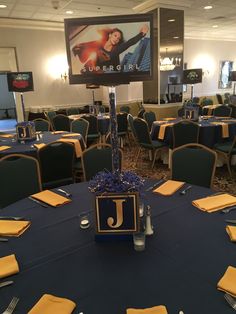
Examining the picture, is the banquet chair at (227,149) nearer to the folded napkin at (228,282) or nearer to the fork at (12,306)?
the folded napkin at (228,282)

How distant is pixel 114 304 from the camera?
0.94 meters

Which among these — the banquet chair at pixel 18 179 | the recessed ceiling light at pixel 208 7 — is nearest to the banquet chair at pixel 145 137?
the banquet chair at pixel 18 179

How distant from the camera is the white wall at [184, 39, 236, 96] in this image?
35.4 feet

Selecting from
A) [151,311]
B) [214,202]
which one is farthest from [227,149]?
[151,311]

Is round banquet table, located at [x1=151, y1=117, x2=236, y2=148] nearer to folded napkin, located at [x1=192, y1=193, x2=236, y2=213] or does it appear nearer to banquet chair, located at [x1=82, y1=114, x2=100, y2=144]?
banquet chair, located at [x1=82, y1=114, x2=100, y2=144]

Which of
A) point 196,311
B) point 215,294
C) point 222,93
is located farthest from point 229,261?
point 222,93

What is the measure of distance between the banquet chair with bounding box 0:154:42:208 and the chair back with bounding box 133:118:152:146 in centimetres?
243

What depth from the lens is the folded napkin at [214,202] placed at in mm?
1585

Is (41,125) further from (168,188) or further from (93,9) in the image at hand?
(168,188)

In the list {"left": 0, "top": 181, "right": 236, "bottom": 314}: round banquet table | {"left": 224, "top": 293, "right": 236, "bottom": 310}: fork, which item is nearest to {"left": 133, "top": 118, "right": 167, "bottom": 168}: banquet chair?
{"left": 0, "top": 181, "right": 236, "bottom": 314}: round banquet table

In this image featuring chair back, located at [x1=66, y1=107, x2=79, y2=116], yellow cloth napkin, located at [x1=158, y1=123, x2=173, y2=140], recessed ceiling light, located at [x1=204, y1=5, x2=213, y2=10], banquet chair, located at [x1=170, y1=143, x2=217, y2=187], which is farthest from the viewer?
chair back, located at [x1=66, y1=107, x2=79, y2=116]

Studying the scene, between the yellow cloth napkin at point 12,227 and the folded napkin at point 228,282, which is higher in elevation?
the yellow cloth napkin at point 12,227

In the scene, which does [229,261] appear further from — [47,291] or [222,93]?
[222,93]

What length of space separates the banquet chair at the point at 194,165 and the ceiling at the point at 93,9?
4703 mm
